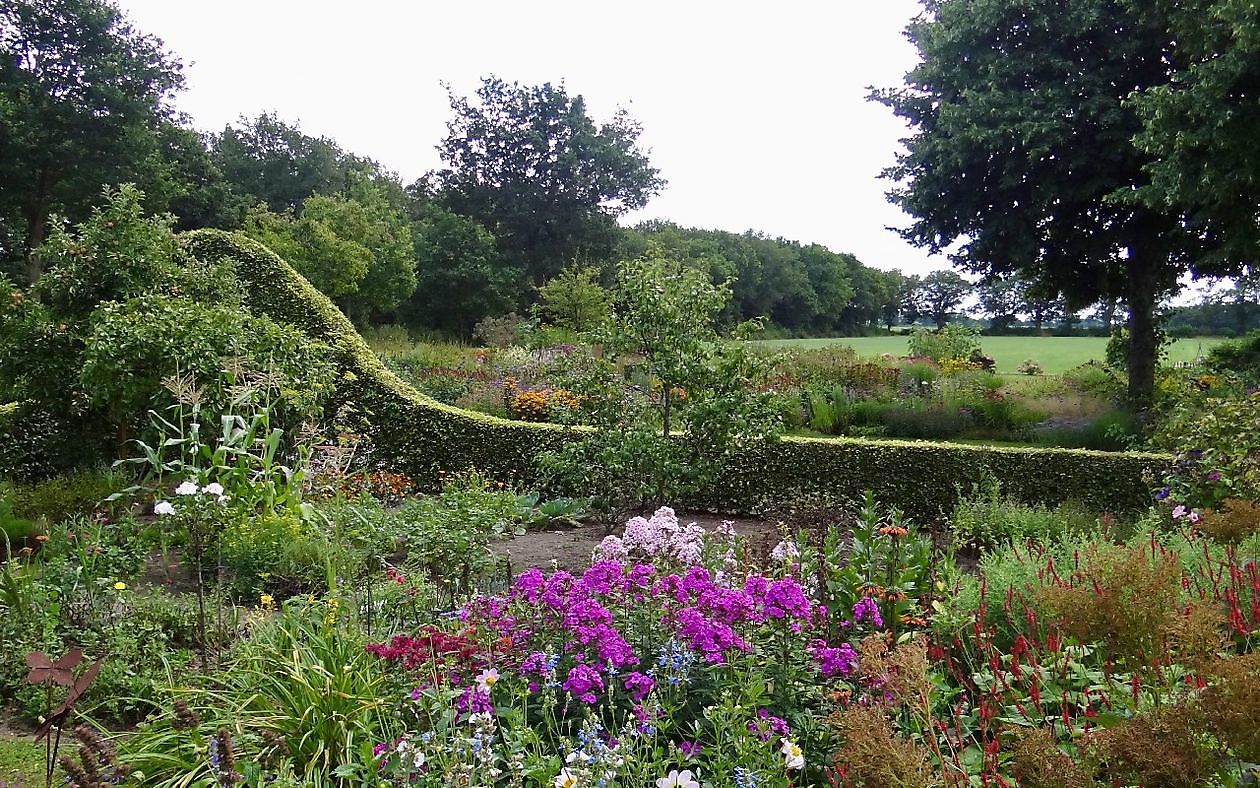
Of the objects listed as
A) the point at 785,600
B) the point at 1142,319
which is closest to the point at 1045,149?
the point at 1142,319

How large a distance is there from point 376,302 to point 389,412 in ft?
63.2

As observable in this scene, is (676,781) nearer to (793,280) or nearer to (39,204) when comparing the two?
(39,204)

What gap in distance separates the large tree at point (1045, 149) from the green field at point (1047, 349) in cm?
445

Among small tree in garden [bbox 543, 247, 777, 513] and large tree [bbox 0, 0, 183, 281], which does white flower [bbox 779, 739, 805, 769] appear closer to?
small tree in garden [bbox 543, 247, 777, 513]

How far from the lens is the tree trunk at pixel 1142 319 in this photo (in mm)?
11438

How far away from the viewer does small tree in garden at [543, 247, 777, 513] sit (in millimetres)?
6254

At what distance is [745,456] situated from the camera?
763cm

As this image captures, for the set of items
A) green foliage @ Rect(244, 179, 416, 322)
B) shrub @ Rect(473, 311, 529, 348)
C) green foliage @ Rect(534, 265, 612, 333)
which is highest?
green foliage @ Rect(244, 179, 416, 322)

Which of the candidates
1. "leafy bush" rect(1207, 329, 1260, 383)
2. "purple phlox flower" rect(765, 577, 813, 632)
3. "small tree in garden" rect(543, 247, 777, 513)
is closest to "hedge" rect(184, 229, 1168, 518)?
"small tree in garden" rect(543, 247, 777, 513)

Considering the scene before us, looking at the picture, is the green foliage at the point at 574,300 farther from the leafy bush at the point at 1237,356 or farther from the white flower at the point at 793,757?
the white flower at the point at 793,757

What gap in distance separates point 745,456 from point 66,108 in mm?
25687

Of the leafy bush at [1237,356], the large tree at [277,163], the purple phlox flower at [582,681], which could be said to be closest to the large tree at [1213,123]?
the leafy bush at [1237,356]

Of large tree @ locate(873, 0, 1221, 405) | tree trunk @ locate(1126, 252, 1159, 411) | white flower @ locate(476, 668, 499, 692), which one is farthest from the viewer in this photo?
tree trunk @ locate(1126, 252, 1159, 411)

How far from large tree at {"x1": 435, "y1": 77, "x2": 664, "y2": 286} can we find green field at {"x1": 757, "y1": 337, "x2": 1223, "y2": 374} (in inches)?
579
